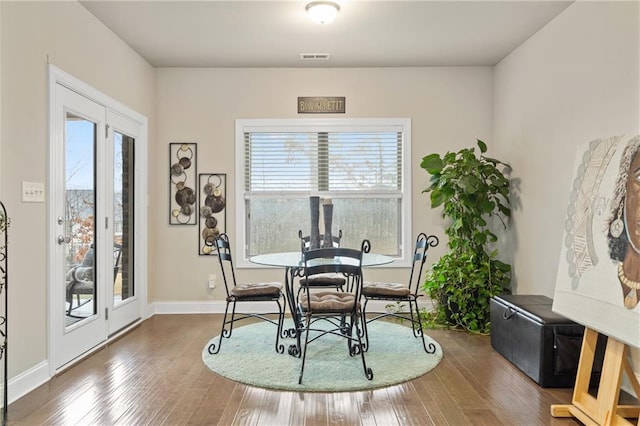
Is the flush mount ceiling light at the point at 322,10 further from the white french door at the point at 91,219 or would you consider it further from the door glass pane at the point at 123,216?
the door glass pane at the point at 123,216

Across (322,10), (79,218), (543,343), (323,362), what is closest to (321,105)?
(322,10)

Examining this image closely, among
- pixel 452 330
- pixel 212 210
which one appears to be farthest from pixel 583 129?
pixel 212 210

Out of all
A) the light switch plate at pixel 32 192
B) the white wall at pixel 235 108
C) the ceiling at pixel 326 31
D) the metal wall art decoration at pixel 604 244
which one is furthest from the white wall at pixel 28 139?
the metal wall art decoration at pixel 604 244

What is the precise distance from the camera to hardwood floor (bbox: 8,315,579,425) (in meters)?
2.28

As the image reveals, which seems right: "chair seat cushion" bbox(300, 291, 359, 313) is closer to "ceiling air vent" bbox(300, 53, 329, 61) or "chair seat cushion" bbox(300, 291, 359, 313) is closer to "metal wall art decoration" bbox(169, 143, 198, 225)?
"metal wall art decoration" bbox(169, 143, 198, 225)

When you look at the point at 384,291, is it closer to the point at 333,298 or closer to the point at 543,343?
the point at 333,298

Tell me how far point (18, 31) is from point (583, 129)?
3.85m

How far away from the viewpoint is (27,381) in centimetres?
262

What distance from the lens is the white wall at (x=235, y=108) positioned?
15.5 feet

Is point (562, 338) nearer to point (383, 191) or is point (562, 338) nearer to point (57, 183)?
point (383, 191)

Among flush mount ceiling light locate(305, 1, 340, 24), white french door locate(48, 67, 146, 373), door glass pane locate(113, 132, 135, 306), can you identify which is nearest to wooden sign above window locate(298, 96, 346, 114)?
flush mount ceiling light locate(305, 1, 340, 24)

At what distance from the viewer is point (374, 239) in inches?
189

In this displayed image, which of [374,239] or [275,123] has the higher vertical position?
[275,123]

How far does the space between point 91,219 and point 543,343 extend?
3.45m
